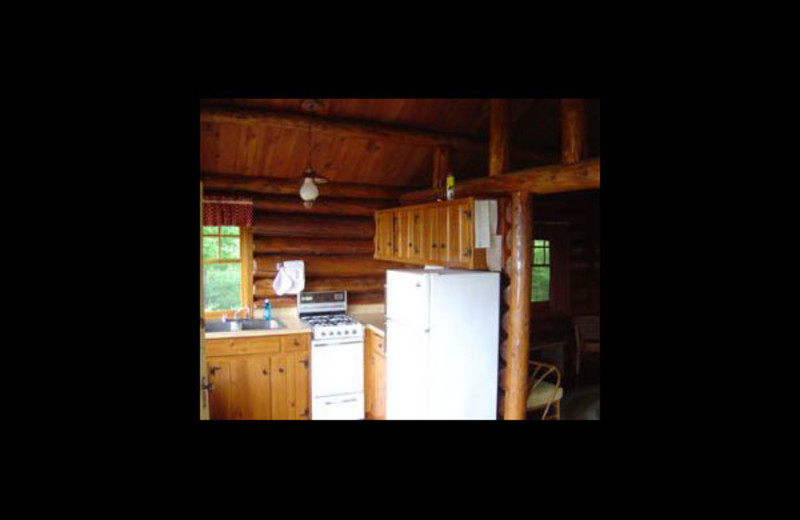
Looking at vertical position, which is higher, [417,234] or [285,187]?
[285,187]

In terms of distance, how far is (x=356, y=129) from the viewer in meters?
4.47

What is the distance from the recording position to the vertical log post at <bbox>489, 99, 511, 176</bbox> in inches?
149

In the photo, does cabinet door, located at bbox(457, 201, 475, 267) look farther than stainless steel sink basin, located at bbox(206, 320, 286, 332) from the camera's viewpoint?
No

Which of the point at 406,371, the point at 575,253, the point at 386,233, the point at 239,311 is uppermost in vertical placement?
the point at 386,233

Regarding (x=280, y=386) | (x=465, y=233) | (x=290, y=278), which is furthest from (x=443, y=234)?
(x=280, y=386)

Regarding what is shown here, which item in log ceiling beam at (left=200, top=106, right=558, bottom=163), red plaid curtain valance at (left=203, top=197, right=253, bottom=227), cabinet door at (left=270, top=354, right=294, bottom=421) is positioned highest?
log ceiling beam at (left=200, top=106, right=558, bottom=163)

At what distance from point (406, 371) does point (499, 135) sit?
2.18m

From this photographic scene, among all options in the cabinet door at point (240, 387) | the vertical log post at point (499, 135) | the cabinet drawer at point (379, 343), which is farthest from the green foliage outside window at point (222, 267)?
the vertical log post at point (499, 135)

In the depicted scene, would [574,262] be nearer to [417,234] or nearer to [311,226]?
[417,234]

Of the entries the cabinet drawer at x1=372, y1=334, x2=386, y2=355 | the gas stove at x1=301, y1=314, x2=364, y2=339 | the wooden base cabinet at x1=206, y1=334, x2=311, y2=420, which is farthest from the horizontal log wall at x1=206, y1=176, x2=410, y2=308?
the cabinet drawer at x1=372, y1=334, x2=386, y2=355

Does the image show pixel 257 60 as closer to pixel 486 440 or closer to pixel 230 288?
pixel 486 440

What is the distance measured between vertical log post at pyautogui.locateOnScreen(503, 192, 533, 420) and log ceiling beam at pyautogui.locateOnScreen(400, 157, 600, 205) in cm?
12

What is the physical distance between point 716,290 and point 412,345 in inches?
116

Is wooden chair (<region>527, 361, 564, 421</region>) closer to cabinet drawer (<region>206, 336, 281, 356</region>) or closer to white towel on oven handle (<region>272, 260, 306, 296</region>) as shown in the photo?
cabinet drawer (<region>206, 336, 281, 356</region>)
